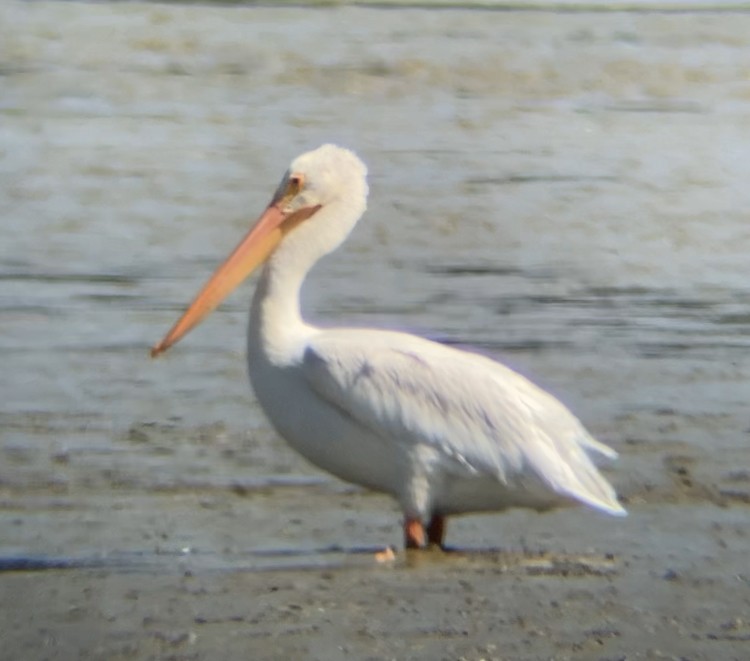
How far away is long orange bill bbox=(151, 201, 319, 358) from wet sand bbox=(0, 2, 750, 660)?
1.85ft

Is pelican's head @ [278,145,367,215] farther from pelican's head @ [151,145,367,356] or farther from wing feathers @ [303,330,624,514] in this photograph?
wing feathers @ [303,330,624,514]

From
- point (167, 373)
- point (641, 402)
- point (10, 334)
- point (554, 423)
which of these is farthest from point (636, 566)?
point (10, 334)

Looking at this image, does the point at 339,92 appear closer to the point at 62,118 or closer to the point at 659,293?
the point at 62,118

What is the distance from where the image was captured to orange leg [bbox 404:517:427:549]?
6.37 metres

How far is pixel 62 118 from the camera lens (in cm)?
1514

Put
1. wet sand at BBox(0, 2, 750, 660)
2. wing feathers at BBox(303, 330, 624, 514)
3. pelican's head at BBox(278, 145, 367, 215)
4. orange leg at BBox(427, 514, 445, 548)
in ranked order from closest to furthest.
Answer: wet sand at BBox(0, 2, 750, 660) < wing feathers at BBox(303, 330, 624, 514) < orange leg at BBox(427, 514, 445, 548) < pelican's head at BBox(278, 145, 367, 215)

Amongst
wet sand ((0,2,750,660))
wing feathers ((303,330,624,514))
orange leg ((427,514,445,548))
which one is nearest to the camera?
wet sand ((0,2,750,660))

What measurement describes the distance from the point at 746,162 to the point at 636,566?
8.21 metres

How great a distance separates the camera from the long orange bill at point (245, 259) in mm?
6996

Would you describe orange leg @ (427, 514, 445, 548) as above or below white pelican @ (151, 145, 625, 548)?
below

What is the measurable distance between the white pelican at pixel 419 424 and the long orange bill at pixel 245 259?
0.45 meters

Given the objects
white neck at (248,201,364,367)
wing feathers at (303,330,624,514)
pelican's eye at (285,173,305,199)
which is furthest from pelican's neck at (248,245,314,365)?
pelican's eye at (285,173,305,199)

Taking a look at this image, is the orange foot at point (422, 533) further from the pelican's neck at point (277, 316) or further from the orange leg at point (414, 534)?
the pelican's neck at point (277, 316)

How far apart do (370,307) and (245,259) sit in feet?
9.65
